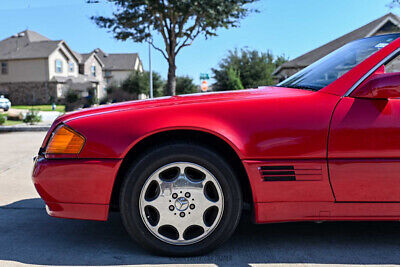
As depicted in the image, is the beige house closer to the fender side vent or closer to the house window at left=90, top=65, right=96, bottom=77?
the house window at left=90, top=65, right=96, bottom=77

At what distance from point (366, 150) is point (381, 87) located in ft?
1.27

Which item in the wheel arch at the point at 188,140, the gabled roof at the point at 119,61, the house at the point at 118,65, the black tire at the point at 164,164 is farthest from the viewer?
the gabled roof at the point at 119,61

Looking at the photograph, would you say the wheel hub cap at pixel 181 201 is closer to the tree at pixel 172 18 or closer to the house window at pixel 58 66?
the tree at pixel 172 18

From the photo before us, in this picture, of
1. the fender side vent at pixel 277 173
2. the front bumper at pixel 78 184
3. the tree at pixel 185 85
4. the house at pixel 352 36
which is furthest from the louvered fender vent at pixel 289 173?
the tree at pixel 185 85

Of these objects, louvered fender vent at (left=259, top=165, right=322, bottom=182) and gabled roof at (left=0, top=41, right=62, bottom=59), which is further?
gabled roof at (left=0, top=41, right=62, bottom=59)

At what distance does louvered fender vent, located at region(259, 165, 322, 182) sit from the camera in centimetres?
249

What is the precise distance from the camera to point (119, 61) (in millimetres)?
66562

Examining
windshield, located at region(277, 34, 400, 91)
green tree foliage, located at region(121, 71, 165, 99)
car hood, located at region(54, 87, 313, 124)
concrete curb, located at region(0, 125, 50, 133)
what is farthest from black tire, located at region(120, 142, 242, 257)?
green tree foliage, located at region(121, 71, 165, 99)

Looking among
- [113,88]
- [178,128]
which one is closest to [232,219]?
[178,128]

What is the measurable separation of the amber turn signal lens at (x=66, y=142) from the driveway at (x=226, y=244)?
0.71 meters

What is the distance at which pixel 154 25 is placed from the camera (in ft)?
77.2

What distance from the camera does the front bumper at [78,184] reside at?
8.34 feet

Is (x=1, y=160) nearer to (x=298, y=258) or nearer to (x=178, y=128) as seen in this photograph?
(x=178, y=128)

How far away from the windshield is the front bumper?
1.47m
